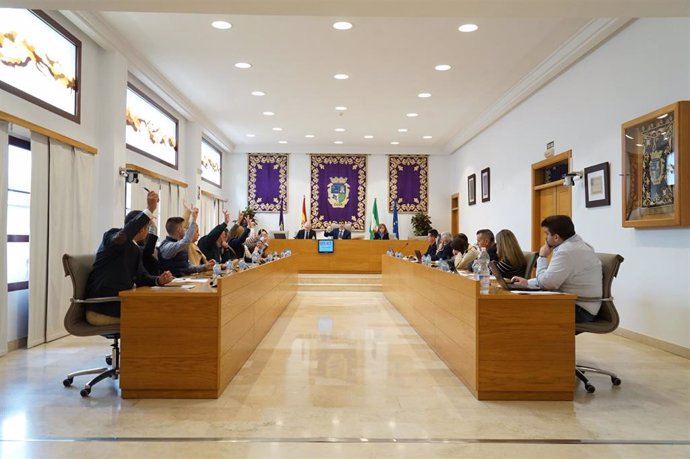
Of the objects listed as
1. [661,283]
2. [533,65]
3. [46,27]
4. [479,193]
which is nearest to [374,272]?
[479,193]

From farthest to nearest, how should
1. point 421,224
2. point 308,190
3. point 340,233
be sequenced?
point 308,190 → point 421,224 → point 340,233

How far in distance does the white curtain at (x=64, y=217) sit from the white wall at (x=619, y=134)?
234 inches

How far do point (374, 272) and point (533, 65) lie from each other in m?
5.63

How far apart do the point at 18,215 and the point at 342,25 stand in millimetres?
3945

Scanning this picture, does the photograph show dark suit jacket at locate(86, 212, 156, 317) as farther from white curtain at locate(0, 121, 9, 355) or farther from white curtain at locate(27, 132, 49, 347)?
white curtain at locate(27, 132, 49, 347)

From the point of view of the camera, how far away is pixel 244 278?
4.09 meters

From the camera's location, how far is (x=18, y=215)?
4957 mm

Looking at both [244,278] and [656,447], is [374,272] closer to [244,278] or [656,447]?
[244,278]

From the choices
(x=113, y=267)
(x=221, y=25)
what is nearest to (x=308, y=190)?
(x=221, y=25)

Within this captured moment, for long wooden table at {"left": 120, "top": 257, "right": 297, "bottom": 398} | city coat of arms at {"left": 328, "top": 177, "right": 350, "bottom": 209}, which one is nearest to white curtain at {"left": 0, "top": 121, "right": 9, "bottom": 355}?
long wooden table at {"left": 120, "top": 257, "right": 297, "bottom": 398}

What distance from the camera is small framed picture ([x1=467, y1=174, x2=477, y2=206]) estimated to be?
36.4 feet

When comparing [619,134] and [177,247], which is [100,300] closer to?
[177,247]

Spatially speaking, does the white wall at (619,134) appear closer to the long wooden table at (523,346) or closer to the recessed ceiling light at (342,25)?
the long wooden table at (523,346)

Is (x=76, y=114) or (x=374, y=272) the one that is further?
(x=374, y=272)
